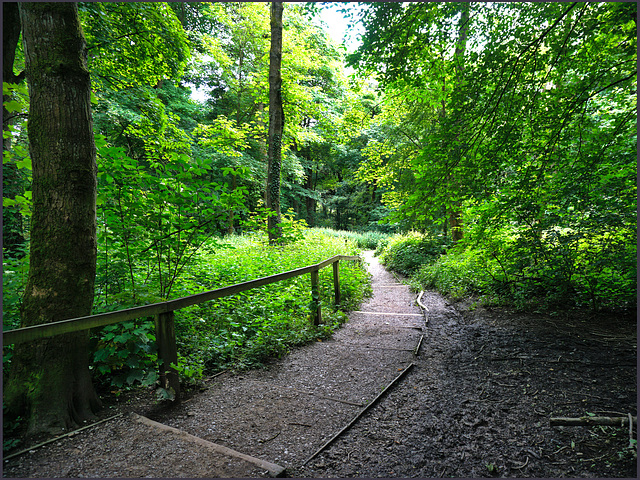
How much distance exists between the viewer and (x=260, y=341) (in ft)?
14.0

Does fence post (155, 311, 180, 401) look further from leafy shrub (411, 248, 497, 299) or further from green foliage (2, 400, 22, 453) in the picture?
leafy shrub (411, 248, 497, 299)

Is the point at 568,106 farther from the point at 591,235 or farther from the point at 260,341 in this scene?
the point at 260,341

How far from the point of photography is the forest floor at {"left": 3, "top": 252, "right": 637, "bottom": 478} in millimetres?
2102

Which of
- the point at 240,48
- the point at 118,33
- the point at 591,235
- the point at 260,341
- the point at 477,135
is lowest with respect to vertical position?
the point at 260,341

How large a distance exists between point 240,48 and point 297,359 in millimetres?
19962

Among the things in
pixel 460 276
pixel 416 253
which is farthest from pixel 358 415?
pixel 416 253

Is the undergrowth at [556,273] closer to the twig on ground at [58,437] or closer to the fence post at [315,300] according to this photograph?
the fence post at [315,300]

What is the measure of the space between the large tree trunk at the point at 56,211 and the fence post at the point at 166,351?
548 mm

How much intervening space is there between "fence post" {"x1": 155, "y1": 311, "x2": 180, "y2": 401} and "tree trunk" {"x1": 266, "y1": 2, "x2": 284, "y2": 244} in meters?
6.31

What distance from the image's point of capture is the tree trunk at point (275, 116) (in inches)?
370

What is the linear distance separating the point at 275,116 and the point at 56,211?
26.6ft

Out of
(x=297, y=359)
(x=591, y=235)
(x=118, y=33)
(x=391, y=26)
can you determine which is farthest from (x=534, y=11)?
(x=118, y=33)

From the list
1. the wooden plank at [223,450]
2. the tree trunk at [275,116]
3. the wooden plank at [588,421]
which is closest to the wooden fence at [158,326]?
the wooden plank at [223,450]


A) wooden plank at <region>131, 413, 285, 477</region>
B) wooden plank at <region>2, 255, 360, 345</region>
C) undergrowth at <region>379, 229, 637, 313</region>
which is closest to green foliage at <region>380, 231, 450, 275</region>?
undergrowth at <region>379, 229, 637, 313</region>
